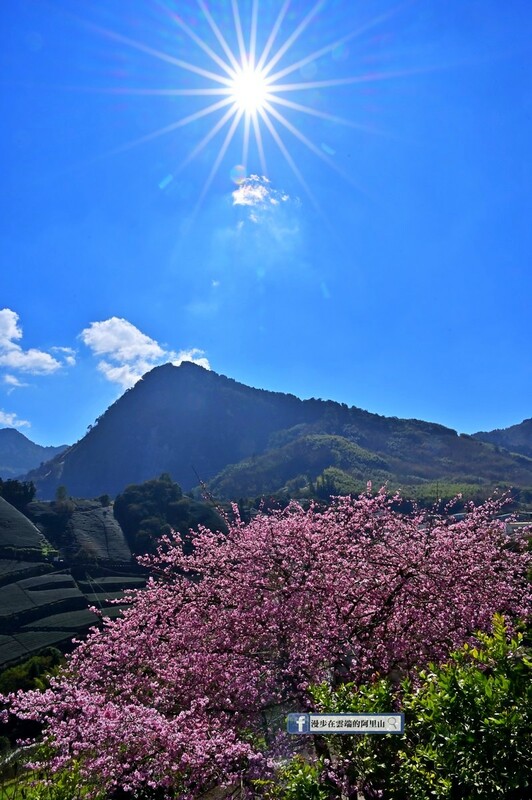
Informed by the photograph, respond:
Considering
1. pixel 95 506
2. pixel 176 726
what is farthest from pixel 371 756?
pixel 95 506

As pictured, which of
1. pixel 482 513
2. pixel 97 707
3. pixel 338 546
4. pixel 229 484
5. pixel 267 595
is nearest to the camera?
pixel 97 707

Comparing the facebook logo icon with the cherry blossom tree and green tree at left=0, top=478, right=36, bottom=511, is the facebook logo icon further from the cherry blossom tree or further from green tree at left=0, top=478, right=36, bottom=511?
green tree at left=0, top=478, right=36, bottom=511

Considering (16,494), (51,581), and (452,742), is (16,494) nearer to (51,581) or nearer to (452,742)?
(51,581)

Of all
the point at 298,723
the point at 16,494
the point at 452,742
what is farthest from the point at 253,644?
the point at 16,494

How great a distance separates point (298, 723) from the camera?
3414 mm

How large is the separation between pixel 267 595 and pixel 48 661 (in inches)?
1124

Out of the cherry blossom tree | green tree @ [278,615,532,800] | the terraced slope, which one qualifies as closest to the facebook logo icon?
green tree @ [278,615,532,800]

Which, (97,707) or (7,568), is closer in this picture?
(97,707)

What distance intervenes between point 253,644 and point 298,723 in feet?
16.2

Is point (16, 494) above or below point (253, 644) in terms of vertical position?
above

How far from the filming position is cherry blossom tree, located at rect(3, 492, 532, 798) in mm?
6301

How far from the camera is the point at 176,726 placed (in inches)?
247

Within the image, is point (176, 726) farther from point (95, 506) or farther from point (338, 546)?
point (95, 506)

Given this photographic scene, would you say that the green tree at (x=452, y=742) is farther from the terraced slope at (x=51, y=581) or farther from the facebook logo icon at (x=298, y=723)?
the terraced slope at (x=51, y=581)
